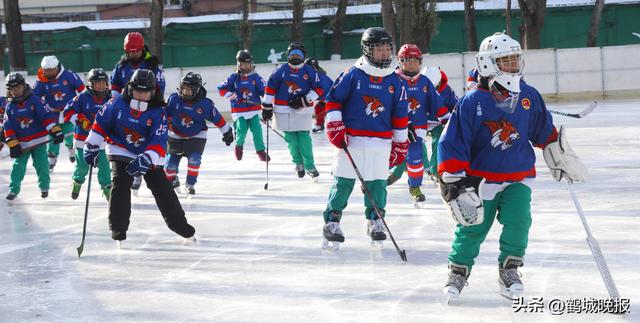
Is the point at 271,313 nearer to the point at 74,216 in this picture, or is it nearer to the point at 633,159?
the point at 74,216

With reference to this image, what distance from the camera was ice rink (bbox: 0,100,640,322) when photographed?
17.4ft

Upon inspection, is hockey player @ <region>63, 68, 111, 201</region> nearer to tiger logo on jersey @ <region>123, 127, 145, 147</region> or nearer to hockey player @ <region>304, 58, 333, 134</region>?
hockey player @ <region>304, 58, 333, 134</region>

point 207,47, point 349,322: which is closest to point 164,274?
point 349,322

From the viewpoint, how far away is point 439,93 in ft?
31.1

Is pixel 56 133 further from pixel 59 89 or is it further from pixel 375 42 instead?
pixel 375 42

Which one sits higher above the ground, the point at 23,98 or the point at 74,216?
the point at 23,98

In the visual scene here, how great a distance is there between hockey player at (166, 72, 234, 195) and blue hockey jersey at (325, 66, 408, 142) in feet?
10.8

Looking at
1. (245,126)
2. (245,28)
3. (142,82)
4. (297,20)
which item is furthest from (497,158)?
(245,28)

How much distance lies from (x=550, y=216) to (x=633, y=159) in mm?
3722

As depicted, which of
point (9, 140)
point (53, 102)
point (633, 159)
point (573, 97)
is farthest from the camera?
point (573, 97)

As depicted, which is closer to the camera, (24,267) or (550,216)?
(24,267)

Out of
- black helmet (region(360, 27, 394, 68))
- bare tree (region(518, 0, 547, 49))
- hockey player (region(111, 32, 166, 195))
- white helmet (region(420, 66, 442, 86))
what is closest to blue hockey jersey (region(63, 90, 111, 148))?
hockey player (region(111, 32, 166, 195))

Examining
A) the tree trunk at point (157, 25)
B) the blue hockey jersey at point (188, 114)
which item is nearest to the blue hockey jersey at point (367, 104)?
the blue hockey jersey at point (188, 114)

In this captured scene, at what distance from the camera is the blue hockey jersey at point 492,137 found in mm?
5043
